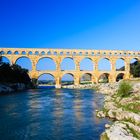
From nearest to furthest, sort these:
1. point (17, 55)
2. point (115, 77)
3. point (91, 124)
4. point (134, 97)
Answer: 1. point (91, 124)
2. point (134, 97)
3. point (17, 55)
4. point (115, 77)

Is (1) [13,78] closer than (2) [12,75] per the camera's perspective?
No

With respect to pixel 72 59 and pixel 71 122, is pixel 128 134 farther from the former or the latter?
pixel 72 59

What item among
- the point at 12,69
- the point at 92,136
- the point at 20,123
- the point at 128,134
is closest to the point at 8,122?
the point at 20,123

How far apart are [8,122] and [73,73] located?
76778 mm

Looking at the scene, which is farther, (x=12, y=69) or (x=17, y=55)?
(x=17, y=55)

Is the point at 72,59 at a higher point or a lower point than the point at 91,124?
higher

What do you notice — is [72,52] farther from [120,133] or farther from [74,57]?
[120,133]

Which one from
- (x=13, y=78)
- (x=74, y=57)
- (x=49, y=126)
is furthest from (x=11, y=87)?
(x=49, y=126)

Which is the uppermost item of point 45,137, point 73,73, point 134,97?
point 73,73

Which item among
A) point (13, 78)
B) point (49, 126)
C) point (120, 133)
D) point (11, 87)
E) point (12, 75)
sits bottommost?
point (49, 126)

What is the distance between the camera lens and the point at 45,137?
20797mm

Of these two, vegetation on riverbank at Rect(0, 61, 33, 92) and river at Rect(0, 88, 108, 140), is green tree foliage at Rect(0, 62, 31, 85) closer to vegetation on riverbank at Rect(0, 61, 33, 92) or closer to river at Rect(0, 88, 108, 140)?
vegetation on riverbank at Rect(0, 61, 33, 92)

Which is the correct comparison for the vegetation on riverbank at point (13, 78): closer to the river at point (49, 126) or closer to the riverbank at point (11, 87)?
the riverbank at point (11, 87)

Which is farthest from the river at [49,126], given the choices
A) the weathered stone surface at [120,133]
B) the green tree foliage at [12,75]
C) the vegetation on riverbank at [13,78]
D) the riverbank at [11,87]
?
the green tree foliage at [12,75]
